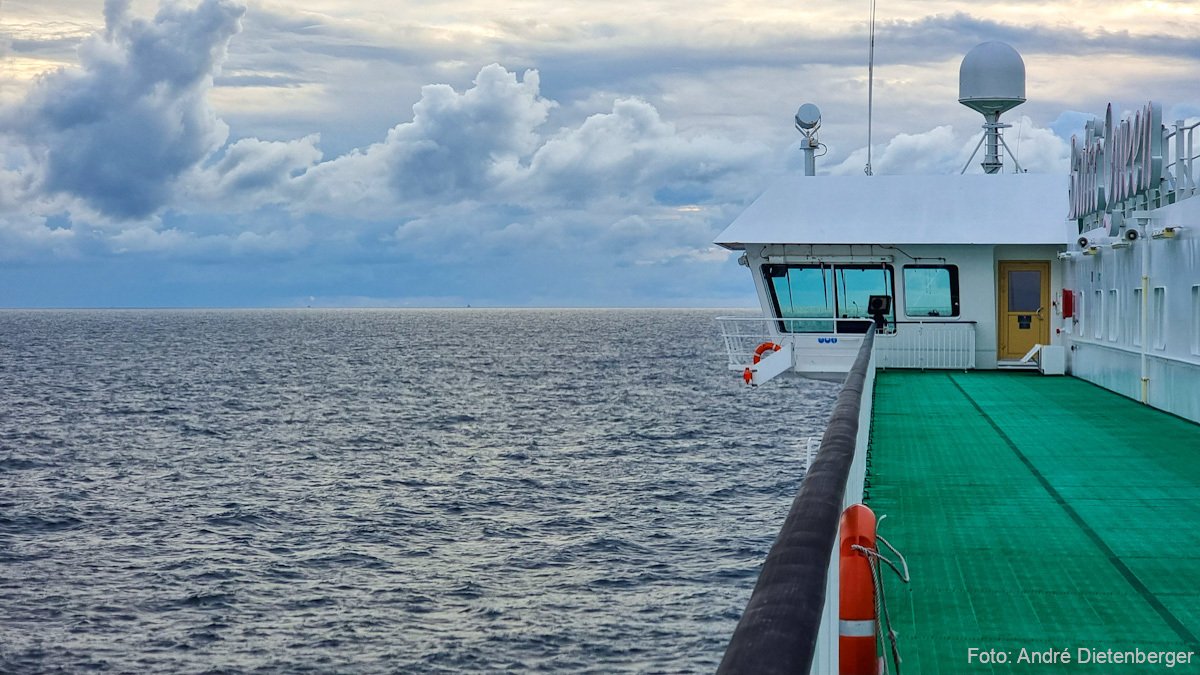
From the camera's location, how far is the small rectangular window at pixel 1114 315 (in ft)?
75.0

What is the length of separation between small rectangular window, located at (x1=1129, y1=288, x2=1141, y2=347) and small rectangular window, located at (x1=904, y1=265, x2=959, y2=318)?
7518 mm

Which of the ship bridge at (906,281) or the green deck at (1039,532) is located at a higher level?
the ship bridge at (906,281)

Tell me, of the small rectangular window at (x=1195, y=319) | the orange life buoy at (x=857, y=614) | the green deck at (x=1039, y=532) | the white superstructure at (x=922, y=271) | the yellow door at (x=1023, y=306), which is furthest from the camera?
the yellow door at (x=1023, y=306)

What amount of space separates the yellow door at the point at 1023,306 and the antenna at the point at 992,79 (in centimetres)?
649

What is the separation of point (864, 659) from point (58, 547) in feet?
97.1

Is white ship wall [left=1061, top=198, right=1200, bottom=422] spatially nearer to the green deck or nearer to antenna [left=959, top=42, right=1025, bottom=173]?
the green deck

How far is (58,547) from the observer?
30.9m

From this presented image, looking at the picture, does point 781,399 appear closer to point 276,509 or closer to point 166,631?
point 276,509

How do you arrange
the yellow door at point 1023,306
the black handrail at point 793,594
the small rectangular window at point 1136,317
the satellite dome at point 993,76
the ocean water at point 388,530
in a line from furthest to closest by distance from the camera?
1. the satellite dome at point 993,76
2. the yellow door at point 1023,306
3. the ocean water at point 388,530
4. the small rectangular window at point 1136,317
5. the black handrail at point 793,594

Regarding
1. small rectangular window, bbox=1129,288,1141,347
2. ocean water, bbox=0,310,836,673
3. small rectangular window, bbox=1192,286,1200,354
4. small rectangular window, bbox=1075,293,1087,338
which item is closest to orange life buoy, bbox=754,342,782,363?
ocean water, bbox=0,310,836,673

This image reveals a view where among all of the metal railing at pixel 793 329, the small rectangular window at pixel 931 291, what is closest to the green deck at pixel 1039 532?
the small rectangular window at pixel 931 291

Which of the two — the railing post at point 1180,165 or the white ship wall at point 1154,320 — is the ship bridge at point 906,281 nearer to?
the white ship wall at point 1154,320

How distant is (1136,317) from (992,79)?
588 inches

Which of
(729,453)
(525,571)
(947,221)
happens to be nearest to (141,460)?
(729,453)
